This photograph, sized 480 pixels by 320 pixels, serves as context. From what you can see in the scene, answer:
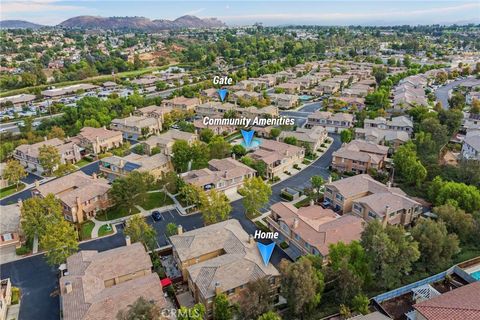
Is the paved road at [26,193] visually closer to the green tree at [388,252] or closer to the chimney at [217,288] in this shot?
the chimney at [217,288]

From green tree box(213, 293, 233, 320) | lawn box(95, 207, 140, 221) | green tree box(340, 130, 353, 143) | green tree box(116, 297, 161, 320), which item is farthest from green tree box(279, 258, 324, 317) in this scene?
green tree box(340, 130, 353, 143)

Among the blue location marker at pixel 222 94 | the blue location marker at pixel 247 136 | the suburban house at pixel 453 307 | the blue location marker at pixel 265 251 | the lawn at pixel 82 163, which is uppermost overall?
the suburban house at pixel 453 307

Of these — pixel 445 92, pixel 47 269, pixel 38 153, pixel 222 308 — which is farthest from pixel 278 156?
pixel 445 92

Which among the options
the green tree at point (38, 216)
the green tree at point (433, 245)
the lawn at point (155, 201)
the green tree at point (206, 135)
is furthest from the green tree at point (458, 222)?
the green tree at point (206, 135)

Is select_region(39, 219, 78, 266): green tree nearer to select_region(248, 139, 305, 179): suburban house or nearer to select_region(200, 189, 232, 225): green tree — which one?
select_region(200, 189, 232, 225): green tree

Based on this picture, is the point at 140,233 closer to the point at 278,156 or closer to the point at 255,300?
the point at 255,300

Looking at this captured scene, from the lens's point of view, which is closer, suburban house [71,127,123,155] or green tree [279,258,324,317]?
green tree [279,258,324,317]

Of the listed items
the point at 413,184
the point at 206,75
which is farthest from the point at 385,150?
the point at 206,75
